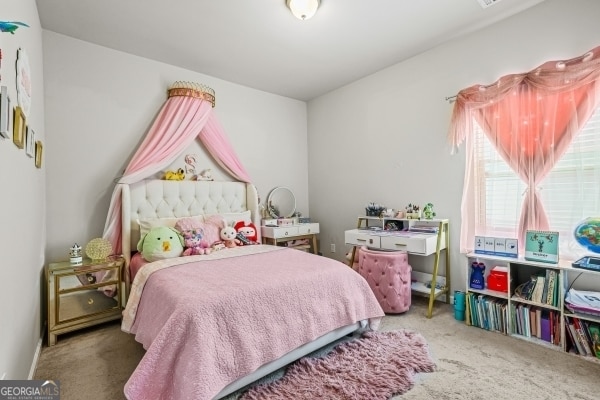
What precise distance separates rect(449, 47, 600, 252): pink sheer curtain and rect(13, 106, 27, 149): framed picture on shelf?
3.43 metres

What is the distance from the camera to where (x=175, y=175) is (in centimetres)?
328

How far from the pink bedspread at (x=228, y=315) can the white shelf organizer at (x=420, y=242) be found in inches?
30.9

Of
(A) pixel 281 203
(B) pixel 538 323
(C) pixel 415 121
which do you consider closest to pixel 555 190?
(B) pixel 538 323

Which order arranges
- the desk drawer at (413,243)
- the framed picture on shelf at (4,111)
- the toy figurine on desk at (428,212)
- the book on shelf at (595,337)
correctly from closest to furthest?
the framed picture on shelf at (4,111) < the book on shelf at (595,337) < the desk drawer at (413,243) < the toy figurine on desk at (428,212)

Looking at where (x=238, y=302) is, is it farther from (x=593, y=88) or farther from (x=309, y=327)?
(x=593, y=88)

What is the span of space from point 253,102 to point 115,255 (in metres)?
2.68

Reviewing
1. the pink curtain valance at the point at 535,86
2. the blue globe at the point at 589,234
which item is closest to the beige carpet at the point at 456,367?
the blue globe at the point at 589,234

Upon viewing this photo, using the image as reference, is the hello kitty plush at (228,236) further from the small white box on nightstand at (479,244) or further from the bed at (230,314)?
the small white box on nightstand at (479,244)

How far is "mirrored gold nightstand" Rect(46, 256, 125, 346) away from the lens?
2254 millimetres

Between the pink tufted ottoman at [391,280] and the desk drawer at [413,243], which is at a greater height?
the desk drawer at [413,243]

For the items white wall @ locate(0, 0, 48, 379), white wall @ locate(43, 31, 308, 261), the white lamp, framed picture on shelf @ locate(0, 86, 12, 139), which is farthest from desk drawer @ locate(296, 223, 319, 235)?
framed picture on shelf @ locate(0, 86, 12, 139)

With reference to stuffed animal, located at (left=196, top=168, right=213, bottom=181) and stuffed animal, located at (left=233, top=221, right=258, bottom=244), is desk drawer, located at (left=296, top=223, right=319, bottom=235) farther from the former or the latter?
stuffed animal, located at (left=196, top=168, right=213, bottom=181)

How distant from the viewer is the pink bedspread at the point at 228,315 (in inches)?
57.0

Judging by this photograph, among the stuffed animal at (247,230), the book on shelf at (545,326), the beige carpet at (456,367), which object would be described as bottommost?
the beige carpet at (456,367)
